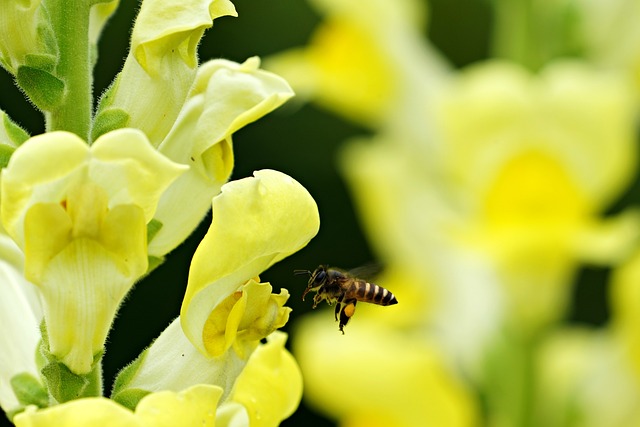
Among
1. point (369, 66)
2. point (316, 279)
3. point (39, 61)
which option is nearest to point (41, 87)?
point (39, 61)

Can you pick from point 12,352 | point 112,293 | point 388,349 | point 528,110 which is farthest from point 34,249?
point 388,349

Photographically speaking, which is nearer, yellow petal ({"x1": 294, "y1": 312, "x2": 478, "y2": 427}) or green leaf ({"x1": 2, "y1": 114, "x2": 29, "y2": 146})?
→ green leaf ({"x1": 2, "y1": 114, "x2": 29, "y2": 146})

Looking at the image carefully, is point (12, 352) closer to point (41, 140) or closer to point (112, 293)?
point (112, 293)

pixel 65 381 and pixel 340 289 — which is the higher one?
pixel 65 381

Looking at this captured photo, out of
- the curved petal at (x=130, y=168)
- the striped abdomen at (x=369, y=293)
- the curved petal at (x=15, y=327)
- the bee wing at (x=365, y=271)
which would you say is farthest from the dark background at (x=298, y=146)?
the curved petal at (x=130, y=168)

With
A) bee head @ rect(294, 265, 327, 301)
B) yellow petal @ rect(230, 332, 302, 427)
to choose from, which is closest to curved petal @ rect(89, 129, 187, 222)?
yellow petal @ rect(230, 332, 302, 427)

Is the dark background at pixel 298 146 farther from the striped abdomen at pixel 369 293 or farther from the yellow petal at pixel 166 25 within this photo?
the yellow petal at pixel 166 25

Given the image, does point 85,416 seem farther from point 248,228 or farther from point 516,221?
point 516,221

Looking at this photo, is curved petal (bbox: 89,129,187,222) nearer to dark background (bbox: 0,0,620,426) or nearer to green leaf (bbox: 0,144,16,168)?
green leaf (bbox: 0,144,16,168)
